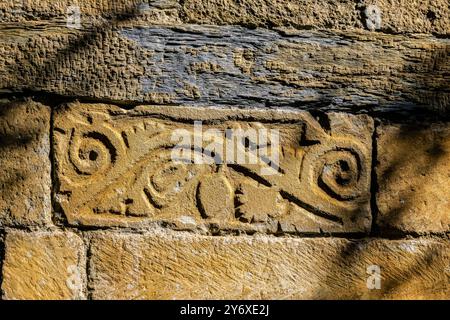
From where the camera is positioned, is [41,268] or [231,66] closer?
[41,268]

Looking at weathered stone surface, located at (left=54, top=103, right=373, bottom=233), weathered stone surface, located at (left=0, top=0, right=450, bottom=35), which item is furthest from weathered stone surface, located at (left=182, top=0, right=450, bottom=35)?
weathered stone surface, located at (left=54, top=103, right=373, bottom=233)

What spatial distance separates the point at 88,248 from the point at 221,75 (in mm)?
840

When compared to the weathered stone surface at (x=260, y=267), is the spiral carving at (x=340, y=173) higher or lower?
higher

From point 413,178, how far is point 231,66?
847mm

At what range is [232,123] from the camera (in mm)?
2734

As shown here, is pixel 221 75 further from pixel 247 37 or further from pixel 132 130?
pixel 132 130

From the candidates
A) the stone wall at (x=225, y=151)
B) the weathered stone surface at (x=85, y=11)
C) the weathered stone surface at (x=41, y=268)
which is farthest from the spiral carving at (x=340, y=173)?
the weathered stone surface at (x=41, y=268)

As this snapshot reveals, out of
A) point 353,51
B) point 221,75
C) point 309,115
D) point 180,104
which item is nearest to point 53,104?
point 180,104

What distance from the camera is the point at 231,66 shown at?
273cm

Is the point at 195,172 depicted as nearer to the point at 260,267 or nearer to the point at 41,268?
the point at 260,267

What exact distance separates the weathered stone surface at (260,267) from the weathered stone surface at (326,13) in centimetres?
85

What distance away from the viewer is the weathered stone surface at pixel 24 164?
2637mm

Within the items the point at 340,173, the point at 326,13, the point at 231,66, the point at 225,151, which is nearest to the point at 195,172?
the point at 225,151

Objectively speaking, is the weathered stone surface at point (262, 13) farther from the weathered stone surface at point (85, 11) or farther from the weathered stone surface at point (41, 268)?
the weathered stone surface at point (41, 268)
